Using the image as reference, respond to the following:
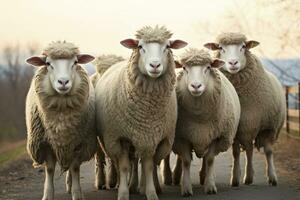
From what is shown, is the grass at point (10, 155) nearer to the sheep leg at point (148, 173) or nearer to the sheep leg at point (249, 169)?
the sheep leg at point (249, 169)

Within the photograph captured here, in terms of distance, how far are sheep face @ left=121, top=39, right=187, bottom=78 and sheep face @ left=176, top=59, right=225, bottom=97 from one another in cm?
63

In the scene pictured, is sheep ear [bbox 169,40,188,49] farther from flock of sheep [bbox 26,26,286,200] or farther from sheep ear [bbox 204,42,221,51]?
sheep ear [bbox 204,42,221,51]

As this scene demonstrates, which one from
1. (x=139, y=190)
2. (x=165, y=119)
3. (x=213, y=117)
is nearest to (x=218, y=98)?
(x=213, y=117)

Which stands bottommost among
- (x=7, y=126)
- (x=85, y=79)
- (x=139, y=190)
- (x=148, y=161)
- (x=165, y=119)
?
(x=7, y=126)

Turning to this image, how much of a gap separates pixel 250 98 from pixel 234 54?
0.81 meters

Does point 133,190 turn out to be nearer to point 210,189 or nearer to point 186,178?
point 186,178

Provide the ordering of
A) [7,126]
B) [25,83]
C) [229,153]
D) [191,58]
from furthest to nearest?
[25,83] < [7,126] < [229,153] < [191,58]

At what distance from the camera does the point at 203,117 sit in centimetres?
934

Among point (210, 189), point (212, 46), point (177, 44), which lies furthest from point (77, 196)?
point (212, 46)

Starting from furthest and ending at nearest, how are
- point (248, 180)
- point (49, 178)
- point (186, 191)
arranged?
point (248, 180) < point (186, 191) < point (49, 178)

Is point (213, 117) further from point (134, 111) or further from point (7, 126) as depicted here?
point (7, 126)

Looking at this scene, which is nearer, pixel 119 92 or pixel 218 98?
pixel 119 92

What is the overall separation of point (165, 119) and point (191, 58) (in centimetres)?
111

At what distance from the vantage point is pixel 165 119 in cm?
865
